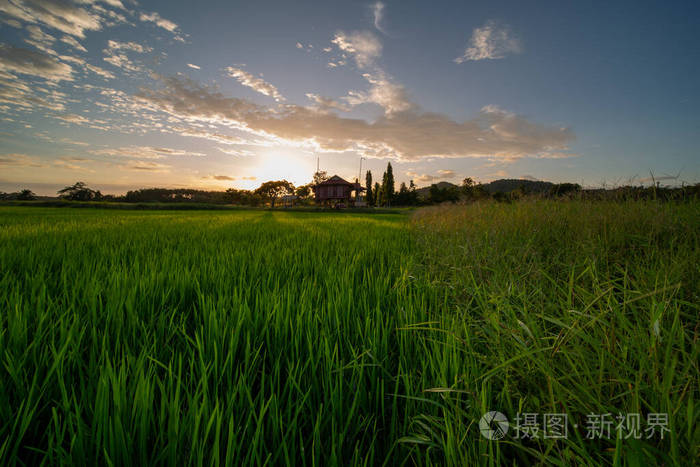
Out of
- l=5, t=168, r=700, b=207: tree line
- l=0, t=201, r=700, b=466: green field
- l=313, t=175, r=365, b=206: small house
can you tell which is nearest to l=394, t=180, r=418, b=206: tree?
l=5, t=168, r=700, b=207: tree line

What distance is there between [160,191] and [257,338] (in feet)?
338

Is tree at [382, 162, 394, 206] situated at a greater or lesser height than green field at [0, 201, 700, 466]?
greater

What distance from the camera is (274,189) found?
212 feet

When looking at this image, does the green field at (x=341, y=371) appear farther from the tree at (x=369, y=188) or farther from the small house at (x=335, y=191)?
the tree at (x=369, y=188)

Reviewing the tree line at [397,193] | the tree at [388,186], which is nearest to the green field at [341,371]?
the tree line at [397,193]

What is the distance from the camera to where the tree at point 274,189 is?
6431cm

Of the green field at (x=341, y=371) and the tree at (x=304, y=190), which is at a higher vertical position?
the tree at (x=304, y=190)

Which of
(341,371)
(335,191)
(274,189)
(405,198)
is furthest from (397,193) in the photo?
(341,371)

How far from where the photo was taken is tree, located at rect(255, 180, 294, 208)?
64.3 meters

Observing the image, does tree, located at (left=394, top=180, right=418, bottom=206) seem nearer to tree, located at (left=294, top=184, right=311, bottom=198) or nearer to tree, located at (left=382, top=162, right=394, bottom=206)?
tree, located at (left=382, top=162, right=394, bottom=206)

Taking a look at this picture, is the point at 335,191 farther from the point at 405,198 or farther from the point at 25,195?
the point at 25,195

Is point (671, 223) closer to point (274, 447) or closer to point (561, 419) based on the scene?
point (561, 419)

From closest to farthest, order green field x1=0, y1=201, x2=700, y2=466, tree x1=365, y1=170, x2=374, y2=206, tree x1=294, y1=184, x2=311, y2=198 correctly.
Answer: green field x1=0, y1=201, x2=700, y2=466
tree x1=365, y1=170, x2=374, y2=206
tree x1=294, y1=184, x2=311, y2=198

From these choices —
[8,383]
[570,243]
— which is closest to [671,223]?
[570,243]
